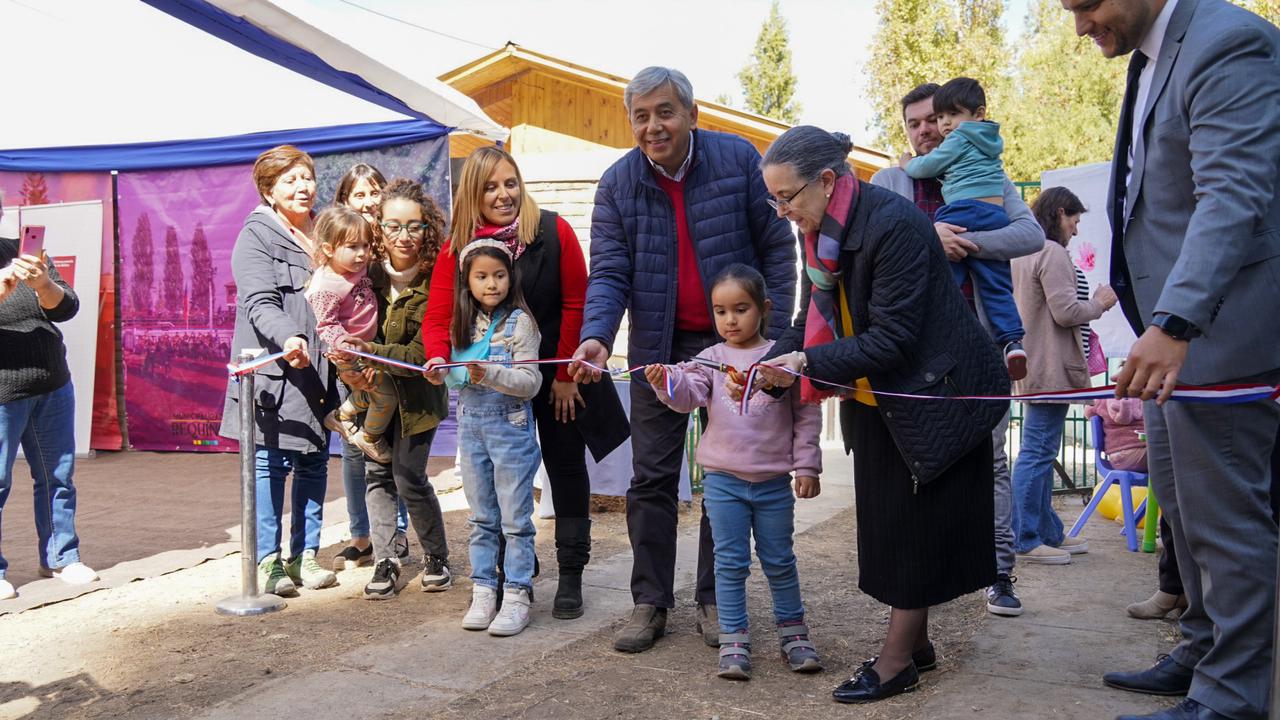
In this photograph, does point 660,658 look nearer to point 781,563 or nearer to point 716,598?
point 716,598

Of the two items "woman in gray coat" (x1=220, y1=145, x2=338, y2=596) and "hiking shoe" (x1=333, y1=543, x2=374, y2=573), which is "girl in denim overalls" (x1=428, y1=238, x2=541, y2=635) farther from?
"hiking shoe" (x1=333, y1=543, x2=374, y2=573)

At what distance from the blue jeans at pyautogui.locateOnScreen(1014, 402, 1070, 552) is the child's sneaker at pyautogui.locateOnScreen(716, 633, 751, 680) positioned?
2491mm

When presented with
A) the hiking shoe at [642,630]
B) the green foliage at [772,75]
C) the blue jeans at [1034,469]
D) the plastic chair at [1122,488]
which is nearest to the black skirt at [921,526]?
the hiking shoe at [642,630]

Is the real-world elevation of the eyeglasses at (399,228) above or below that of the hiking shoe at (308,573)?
above

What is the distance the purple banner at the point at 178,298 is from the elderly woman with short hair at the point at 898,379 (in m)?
8.24

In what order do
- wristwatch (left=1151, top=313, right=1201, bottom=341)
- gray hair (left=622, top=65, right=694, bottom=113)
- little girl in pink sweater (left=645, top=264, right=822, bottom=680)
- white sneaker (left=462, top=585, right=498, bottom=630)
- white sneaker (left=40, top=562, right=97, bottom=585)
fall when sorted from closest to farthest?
wristwatch (left=1151, top=313, right=1201, bottom=341) → little girl in pink sweater (left=645, top=264, right=822, bottom=680) → gray hair (left=622, top=65, right=694, bottom=113) → white sneaker (left=462, top=585, right=498, bottom=630) → white sneaker (left=40, top=562, right=97, bottom=585)

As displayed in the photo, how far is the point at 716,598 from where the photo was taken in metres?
4.07

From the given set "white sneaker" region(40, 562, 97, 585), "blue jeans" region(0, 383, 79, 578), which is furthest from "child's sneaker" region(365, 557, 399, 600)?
"blue jeans" region(0, 383, 79, 578)

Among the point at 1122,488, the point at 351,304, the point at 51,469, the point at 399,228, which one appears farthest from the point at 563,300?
the point at 1122,488

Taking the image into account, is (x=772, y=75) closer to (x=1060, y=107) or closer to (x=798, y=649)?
(x=1060, y=107)

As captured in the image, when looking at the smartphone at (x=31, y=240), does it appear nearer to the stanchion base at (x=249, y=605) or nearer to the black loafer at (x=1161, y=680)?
the stanchion base at (x=249, y=605)

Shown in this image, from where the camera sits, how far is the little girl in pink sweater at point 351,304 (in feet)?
16.3

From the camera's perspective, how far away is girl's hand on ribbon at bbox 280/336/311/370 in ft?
15.7

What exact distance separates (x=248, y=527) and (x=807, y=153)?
3020mm
